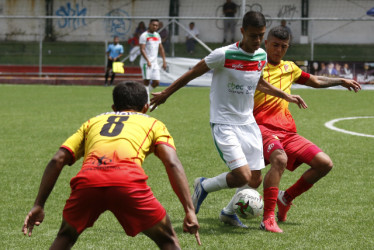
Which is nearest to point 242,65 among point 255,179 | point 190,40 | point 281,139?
point 281,139

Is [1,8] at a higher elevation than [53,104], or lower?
higher

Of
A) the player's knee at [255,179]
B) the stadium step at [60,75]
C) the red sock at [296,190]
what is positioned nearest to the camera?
the player's knee at [255,179]

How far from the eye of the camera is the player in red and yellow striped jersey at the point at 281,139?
21.2 ft

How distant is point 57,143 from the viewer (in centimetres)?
1153

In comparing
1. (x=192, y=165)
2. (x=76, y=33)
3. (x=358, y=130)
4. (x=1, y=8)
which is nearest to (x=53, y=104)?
(x=358, y=130)

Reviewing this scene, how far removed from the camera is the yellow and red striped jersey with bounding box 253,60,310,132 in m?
6.88

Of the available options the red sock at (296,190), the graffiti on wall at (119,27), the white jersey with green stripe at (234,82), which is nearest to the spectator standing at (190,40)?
the graffiti on wall at (119,27)

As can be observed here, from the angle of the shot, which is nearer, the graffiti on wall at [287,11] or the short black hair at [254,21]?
the short black hair at [254,21]

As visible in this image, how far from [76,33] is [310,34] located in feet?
42.5

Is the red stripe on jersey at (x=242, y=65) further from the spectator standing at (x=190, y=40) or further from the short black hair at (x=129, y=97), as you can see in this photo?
the spectator standing at (x=190, y=40)

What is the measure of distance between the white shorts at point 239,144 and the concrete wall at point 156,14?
2139cm

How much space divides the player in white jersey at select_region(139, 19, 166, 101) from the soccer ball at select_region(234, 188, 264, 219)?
44.9ft

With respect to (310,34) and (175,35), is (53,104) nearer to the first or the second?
(175,35)

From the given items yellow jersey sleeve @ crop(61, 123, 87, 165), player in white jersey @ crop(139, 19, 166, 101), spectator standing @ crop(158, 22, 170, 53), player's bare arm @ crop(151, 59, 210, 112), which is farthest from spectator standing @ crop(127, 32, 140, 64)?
yellow jersey sleeve @ crop(61, 123, 87, 165)
